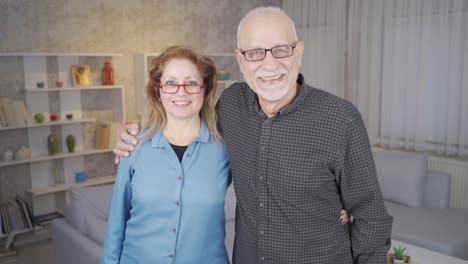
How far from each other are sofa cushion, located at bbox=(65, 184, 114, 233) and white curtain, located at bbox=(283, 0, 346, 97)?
3342 millimetres

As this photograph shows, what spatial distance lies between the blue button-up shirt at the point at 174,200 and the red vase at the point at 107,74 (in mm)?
3561

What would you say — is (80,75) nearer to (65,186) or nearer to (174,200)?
(65,186)

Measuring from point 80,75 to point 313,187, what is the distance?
3963 millimetres

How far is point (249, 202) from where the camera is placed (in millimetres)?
1659

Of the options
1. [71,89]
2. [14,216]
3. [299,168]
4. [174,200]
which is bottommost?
[14,216]


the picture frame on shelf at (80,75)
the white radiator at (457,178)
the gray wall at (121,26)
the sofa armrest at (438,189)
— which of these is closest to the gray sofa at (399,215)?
the sofa armrest at (438,189)

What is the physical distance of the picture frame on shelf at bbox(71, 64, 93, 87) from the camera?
4.95 meters

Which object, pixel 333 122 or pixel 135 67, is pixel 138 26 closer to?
pixel 135 67

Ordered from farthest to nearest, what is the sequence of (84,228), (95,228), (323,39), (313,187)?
1. (323,39)
2. (84,228)
3. (95,228)
4. (313,187)

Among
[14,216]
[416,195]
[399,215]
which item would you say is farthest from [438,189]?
[14,216]

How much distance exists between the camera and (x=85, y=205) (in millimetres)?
3207

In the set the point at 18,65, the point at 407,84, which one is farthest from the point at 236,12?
the point at 18,65

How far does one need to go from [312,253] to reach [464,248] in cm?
238

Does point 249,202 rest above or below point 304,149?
below
